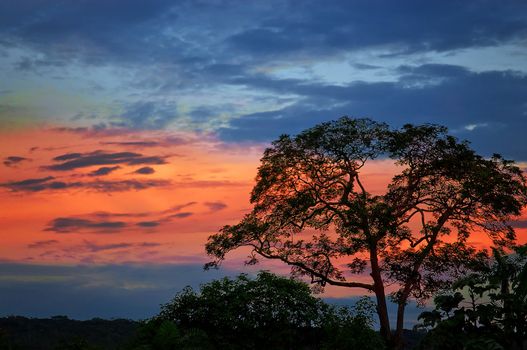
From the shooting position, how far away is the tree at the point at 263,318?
962 inches

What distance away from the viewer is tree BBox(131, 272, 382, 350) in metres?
24.4

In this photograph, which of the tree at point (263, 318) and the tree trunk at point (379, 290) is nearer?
the tree at point (263, 318)

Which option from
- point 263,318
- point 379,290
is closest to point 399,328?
point 379,290

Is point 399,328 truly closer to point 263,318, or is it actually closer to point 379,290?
point 379,290

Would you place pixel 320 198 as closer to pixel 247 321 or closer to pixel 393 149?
pixel 393 149

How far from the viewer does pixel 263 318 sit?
25.0 meters

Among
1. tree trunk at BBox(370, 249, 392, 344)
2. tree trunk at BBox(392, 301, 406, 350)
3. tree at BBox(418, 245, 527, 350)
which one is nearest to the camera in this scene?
tree at BBox(418, 245, 527, 350)

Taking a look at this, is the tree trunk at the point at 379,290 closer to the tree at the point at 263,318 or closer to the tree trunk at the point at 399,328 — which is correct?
the tree trunk at the point at 399,328

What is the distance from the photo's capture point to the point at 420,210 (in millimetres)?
35344

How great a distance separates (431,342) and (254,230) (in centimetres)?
1462

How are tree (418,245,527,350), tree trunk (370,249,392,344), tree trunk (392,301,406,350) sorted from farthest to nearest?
tree trunk (370,249,392,344)
tree trunk (392,301,406,350)
tree (418,245,527,350)

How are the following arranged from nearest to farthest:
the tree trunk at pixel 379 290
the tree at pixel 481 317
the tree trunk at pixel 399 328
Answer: the tree at pixel 481 317 → the tree trunk at pixel 399 328 → the tree trunk at pixel 379 290

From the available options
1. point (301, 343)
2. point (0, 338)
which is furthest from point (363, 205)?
point (0, 338)

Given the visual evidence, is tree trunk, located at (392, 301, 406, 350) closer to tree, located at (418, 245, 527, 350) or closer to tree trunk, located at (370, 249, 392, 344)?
tree trunk, located at (370, 249, 392, 344)
